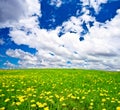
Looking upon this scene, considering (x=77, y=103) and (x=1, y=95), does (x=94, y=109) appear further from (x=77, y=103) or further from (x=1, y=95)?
(x=1, y=95)

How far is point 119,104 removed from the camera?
800 centimetres

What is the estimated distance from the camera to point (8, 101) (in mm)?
8008

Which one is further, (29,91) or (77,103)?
(29,91)

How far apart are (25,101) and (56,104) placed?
3.96 ft

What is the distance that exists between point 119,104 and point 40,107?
3.07 m

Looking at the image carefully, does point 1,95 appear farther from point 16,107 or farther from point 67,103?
point 67,103

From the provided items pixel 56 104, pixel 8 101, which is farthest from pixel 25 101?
pixel 56 104

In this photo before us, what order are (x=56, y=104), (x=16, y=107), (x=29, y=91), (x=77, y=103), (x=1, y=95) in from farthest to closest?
(x=29, y=91)
(x=1, y=95)
(x=77, y=103)
(x=56, y=104)
(x=16, y=107)

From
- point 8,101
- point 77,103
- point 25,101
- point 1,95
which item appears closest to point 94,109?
point 77,103

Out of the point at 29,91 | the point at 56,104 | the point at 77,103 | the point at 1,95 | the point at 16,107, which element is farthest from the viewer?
the point at 29,91

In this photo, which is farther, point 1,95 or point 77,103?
point 1,95

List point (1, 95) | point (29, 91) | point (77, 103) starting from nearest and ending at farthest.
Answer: point (77, 103), point (1, 95), point (29, 91)

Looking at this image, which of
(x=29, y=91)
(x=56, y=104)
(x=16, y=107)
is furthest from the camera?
(x=29, y=91)

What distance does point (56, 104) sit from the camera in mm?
7602
